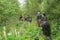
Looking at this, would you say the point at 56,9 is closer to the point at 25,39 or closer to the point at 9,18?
the point at 9,18

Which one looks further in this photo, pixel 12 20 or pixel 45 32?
pixel 12 20

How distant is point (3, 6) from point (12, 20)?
54.7 inches

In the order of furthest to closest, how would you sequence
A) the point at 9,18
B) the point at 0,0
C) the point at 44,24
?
the point at 9,18 → the point at 0,0 → the point at 44,24

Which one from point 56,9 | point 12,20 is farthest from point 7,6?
point 56,9

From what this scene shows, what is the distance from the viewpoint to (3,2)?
13.0 m

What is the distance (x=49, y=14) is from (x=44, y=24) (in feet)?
26.3

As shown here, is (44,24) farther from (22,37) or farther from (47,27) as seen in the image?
(22,37)

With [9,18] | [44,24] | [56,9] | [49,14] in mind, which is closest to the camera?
[44,24]

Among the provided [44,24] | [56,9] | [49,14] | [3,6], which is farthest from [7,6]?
[49,14]

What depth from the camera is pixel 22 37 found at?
23.2 feet

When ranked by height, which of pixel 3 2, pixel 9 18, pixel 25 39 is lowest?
pixel 25 39

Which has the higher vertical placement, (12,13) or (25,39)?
(12,13)

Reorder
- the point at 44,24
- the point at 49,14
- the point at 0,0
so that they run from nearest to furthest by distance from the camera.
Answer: the point at 44,24
the point at 0,0
the point at 49,14

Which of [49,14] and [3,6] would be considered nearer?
[3,6]
